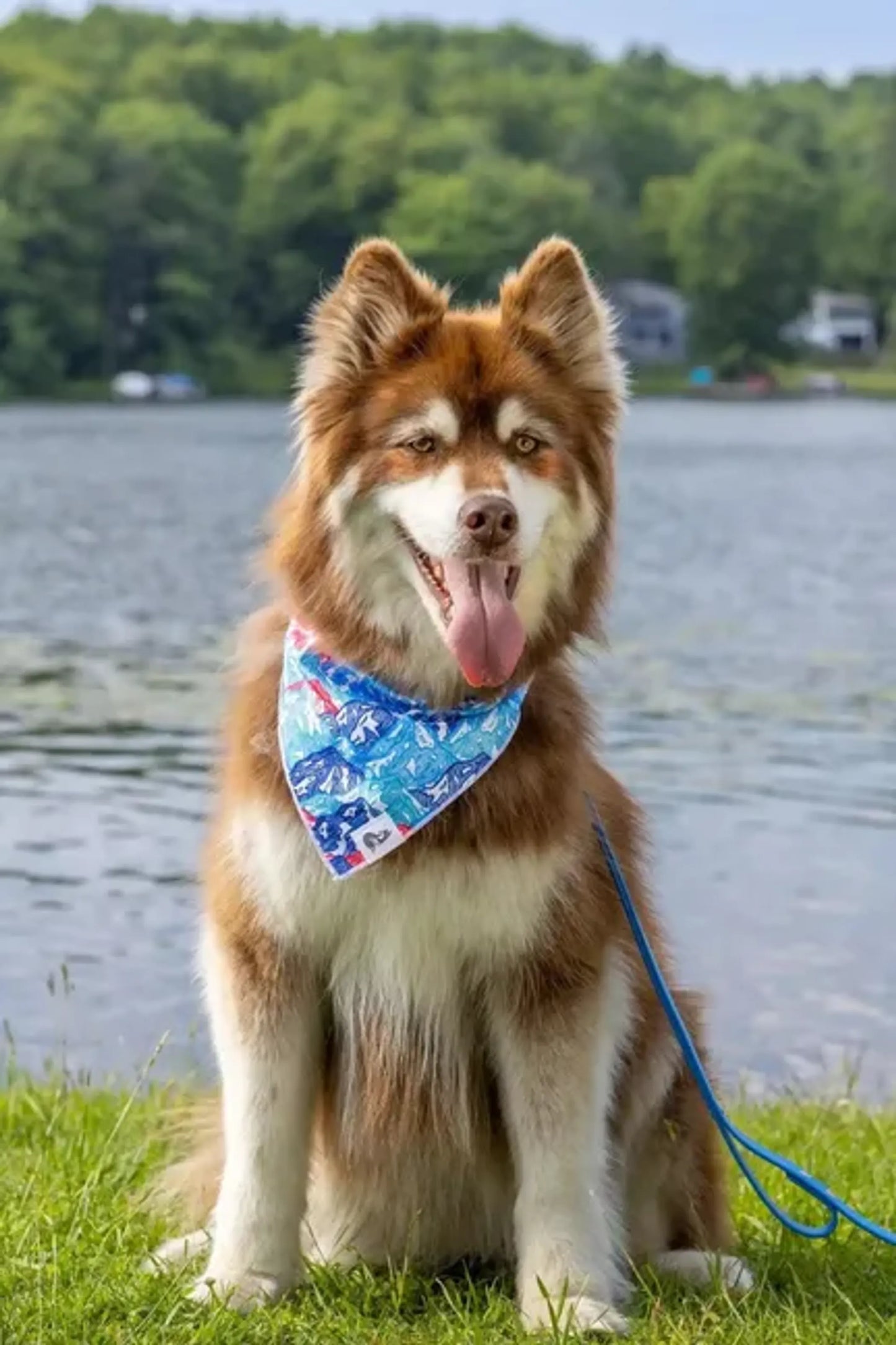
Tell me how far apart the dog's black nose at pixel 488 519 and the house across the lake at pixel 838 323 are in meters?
129

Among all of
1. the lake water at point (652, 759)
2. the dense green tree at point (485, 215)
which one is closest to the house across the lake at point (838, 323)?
the dense green tree at point (485, 215)

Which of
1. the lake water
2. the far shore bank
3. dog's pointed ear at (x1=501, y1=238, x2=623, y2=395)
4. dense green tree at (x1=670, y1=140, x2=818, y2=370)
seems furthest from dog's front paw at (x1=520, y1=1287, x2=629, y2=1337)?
dense green tree at (x1=670, y1=140, x2=818, y2=370)

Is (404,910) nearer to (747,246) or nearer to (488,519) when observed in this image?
(488,519)

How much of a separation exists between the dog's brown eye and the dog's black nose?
0.76 ft

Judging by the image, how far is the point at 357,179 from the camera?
12094 cm

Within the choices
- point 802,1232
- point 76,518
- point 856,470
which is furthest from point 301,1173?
point 856,470

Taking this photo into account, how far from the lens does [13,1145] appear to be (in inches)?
260

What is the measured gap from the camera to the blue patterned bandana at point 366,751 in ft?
14.9

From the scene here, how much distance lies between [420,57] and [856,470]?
109m

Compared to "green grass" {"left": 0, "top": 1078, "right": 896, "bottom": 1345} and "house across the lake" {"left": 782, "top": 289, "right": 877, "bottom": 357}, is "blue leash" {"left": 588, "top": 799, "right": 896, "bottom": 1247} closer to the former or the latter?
"green grass" {"left": 0, "top": 1078, "right": 896, "bottom": 1345}

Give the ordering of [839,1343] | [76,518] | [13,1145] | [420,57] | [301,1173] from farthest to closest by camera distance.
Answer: [420,57], [76,518], [13,1145], [301,1173], [839,1343]

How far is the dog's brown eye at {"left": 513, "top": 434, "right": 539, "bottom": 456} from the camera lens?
14.9 feet

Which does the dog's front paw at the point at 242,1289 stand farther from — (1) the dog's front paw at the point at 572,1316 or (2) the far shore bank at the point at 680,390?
(2) the far shore bank at the point at 680,390

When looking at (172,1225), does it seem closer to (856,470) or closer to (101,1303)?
(101,1303)
